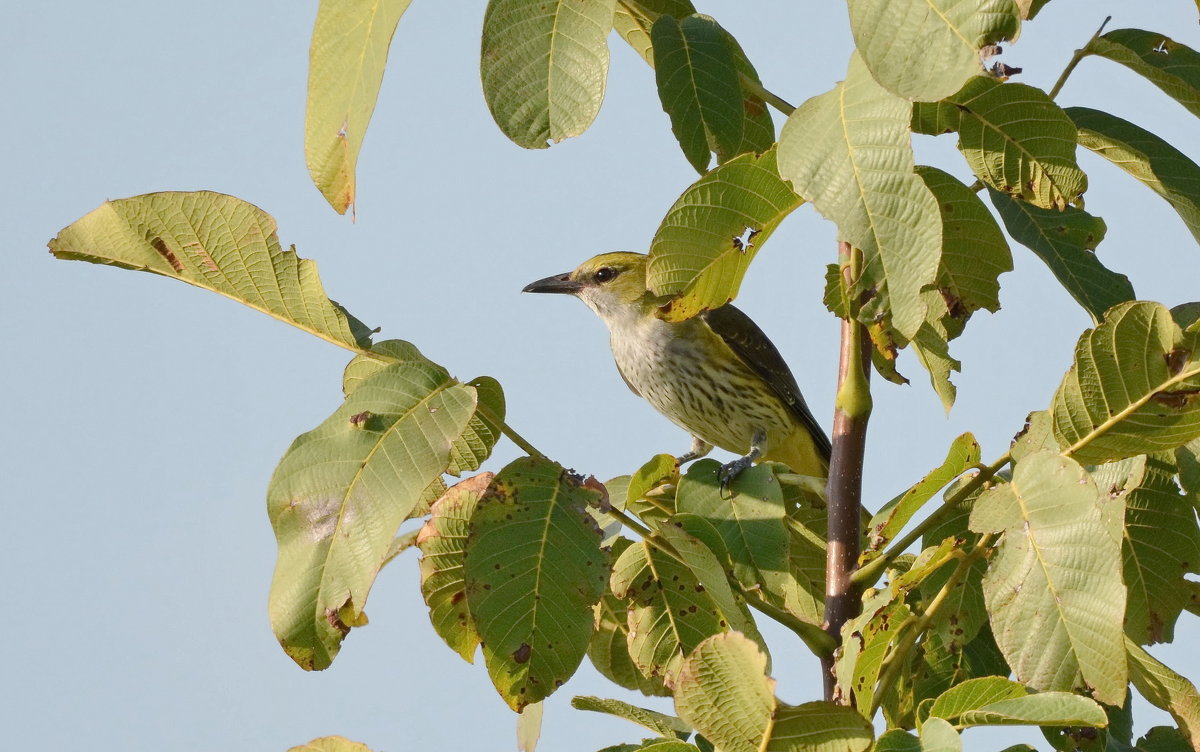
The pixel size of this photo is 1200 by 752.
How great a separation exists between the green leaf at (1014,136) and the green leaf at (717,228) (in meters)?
0.34

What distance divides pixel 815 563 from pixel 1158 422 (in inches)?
33.3

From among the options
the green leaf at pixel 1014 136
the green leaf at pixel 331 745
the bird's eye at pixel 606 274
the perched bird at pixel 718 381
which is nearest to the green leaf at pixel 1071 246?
the green leaf at pixel 1014 136

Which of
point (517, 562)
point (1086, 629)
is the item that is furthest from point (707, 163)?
point (1086, 629)

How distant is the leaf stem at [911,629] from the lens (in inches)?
76.3

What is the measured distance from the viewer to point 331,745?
6.47 ft

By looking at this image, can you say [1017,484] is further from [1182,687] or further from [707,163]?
[707,163]

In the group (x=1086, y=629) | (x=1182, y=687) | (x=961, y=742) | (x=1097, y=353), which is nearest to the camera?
(x=961, y=742)

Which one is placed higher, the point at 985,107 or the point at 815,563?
the point at 985,107

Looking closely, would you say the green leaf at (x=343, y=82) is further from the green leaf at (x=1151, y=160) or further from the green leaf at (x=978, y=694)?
the green leaf at (x=1151, y=160)

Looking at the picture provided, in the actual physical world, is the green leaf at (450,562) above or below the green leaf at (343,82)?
below

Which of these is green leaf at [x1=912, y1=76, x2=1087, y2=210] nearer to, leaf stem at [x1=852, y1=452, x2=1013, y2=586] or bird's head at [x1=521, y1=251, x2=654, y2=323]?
leaf stem at [x1=852, y1=452, x2=1013, y2=586]

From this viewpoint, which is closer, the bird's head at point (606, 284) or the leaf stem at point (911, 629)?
the leaf stem at point (911, 629)

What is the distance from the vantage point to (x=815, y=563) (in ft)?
8.27

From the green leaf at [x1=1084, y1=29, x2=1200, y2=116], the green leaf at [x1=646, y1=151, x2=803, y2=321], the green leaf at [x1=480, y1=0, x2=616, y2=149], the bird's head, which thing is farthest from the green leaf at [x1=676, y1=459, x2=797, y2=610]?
the bird's head
